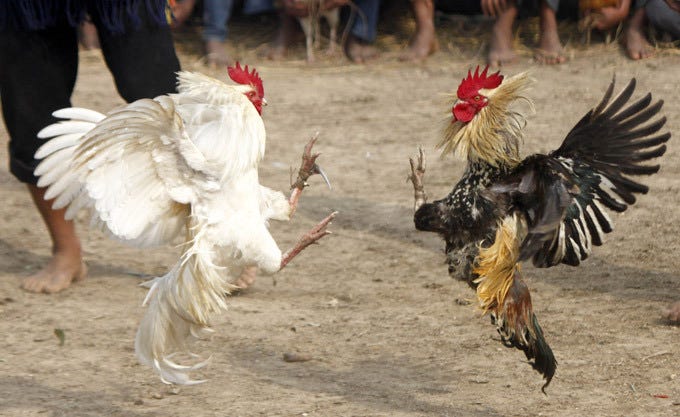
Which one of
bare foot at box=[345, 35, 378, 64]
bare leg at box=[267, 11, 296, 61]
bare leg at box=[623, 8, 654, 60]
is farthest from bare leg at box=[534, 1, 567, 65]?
bare leg at box=[267, 11, 296, 61]

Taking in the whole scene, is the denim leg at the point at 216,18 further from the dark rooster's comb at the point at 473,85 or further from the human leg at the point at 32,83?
the dark rooster's comb at the point at 473,85

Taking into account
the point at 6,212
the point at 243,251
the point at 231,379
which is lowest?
the point at 6,212

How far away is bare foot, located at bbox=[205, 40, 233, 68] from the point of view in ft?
28.8

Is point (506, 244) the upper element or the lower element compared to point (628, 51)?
upper

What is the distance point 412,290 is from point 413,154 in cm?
194

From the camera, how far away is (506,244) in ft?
11.6

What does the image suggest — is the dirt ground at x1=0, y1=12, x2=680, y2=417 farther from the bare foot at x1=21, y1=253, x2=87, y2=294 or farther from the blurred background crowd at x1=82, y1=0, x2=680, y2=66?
the blurred background crowd at x1=82, y1=0, x2=680, y2=66

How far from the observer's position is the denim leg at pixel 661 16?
7219 millimetres

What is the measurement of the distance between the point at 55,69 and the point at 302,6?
14.1ft

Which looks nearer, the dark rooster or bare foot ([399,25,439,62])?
the dark rooster

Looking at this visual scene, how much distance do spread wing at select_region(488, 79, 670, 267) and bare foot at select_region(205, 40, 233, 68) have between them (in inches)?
215

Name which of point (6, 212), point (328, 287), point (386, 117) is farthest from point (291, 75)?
point (328, 287)

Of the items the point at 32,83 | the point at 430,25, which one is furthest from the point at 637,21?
the point at 32,83

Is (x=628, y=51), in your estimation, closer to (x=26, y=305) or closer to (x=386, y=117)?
(x=386, y=117)
